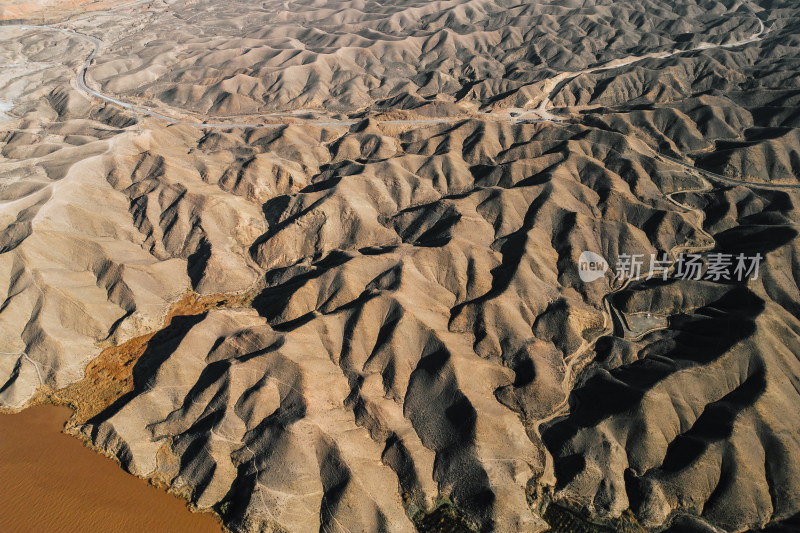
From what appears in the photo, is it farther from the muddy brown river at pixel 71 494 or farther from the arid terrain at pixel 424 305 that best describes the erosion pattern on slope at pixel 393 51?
the muddy brown river at pixel 71 494

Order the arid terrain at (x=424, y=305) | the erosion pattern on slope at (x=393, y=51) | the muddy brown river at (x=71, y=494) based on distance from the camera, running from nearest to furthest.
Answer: the muddy brown river at (x=71, y=494), the arid terrain at (x=424, y=305), the erosion pattern on slope at (x=393, y=51)

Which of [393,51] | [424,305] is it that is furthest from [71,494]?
[393,51]

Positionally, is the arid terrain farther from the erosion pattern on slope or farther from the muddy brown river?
the erosion pattern on slope

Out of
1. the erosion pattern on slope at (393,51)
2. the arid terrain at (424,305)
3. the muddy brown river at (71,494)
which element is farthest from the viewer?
the erosion pattern on slope at (393,51)

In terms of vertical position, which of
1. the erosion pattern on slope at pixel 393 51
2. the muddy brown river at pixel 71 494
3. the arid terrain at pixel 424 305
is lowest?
the muddy brown river at pixel 71 494

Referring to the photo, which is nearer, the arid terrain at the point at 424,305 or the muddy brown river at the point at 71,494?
the muddy brown river at the point at 71,494

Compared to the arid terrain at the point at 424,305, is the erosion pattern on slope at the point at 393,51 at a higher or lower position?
higher

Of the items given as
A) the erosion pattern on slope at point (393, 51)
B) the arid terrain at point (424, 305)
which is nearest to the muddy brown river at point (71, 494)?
the arid terrain at point (424, 305)
